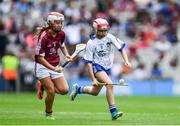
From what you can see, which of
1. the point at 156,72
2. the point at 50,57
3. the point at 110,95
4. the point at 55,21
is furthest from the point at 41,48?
the point at 156,72

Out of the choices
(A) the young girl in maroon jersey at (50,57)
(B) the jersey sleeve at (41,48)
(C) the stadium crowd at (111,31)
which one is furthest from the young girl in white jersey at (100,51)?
(C) the stadium crowd at (111,31)

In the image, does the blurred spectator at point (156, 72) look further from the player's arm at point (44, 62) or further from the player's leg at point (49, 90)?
the player's arm at point (44, 62)

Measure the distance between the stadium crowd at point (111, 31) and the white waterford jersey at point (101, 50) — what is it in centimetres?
1687

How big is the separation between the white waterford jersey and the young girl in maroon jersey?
0.52 m

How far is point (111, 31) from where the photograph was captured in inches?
1396

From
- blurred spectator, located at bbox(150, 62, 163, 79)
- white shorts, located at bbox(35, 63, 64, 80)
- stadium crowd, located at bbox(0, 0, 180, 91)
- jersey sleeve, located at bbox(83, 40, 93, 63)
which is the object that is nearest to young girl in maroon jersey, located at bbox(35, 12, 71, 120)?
white shorts, located at bbox(35, 63, 64, 80)

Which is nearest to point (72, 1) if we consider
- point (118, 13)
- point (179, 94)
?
point (118, 13)

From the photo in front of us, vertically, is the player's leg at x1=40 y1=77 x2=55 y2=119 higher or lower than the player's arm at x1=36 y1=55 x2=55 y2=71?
lower

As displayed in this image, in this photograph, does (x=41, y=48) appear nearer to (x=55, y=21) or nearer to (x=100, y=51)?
(x=55, y=21)

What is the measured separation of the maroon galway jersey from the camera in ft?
55.6

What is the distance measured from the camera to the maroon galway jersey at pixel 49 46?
16938 mm

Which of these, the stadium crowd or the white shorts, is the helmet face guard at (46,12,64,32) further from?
the stadium crowd

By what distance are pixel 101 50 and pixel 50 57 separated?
4.03 ft

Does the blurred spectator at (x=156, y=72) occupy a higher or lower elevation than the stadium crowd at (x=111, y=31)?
lower
